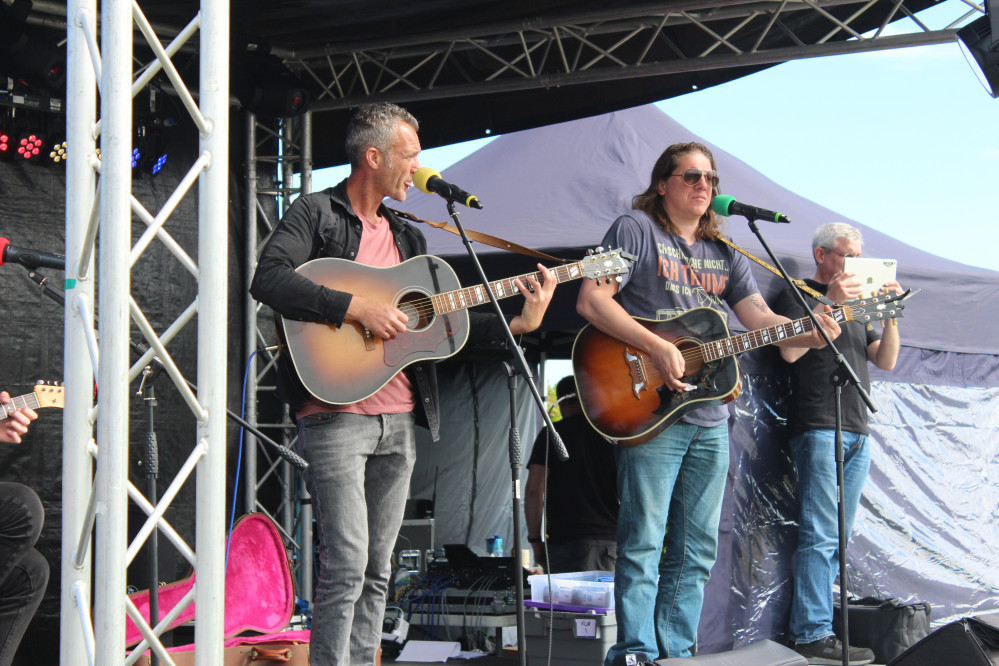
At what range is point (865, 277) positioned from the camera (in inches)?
201

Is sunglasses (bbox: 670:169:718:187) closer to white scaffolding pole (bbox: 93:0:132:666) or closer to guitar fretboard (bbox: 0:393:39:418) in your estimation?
white scaffolding pole (bbox: 93:0:132:666)

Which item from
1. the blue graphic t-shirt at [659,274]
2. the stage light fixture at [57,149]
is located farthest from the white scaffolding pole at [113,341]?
the stage light fixture at [57,149]

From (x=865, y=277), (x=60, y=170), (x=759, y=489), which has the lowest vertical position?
(x=759, y=489)

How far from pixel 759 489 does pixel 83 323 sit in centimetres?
376

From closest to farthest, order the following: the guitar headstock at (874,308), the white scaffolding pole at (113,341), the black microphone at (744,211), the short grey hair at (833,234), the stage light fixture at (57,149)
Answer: the white scaffolding pole at (113,341)
the black microphone at (744,211)
the guitar headstock at (874,308)
the short grey hair at (833,234)
the stage light fixture at (57,149)

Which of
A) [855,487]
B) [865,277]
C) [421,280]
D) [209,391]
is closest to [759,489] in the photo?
[855,487]

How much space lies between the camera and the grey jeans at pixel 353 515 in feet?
10.4

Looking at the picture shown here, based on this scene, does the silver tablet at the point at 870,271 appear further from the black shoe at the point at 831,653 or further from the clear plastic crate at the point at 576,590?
the clear plastic crate at the point at 576,590

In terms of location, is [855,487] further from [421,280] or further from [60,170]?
[60,170]

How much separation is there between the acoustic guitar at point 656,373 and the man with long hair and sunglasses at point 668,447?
0.16 feet

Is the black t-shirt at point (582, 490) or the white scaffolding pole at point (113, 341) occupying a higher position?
the white scaffolding pole at point (113, 341)

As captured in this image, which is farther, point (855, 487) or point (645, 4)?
point (645, 4)

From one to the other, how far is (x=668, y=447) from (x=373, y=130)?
1711 mm

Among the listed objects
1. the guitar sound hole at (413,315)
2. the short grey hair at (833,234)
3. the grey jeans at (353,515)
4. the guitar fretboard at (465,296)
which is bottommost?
the grey jeans at (353,515)
